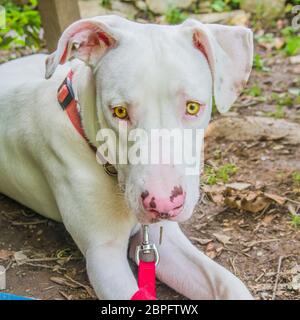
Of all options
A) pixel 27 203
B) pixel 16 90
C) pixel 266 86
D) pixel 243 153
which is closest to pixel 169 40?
pixel 16 90

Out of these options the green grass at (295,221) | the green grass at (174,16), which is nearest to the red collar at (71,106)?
the green grass at (295,221)

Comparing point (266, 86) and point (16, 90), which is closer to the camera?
point (16, 90)

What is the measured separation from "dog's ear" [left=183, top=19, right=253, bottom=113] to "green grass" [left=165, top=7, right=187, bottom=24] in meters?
3.98

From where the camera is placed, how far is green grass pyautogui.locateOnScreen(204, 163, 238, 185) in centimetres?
438

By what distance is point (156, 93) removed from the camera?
287 cm

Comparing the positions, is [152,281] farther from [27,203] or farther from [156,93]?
[27,203]

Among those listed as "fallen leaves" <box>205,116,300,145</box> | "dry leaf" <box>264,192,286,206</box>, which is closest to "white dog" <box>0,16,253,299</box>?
"dry leaf" <box>264,192,286,206</box>

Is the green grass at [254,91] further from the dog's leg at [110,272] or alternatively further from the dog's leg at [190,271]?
the dog's leg at [110,272]

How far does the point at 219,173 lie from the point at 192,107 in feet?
5.04

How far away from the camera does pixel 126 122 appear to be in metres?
2.96

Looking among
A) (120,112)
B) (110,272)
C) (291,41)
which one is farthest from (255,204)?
(291,41)

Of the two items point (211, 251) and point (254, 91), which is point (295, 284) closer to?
point (211, 251)

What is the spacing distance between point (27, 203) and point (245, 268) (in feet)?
4.08

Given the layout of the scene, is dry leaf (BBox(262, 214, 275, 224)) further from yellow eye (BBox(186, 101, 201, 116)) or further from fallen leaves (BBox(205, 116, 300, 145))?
yellow eye (BBox(186, 101, 201, 116))
